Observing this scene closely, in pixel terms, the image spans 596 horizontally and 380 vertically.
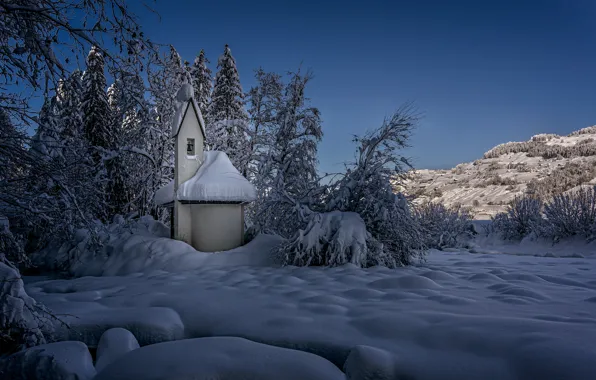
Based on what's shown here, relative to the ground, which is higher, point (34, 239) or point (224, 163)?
point (224, 163)

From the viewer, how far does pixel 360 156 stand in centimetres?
1052

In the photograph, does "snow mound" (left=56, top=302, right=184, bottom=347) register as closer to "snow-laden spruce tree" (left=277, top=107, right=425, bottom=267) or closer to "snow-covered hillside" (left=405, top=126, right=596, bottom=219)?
"snow-laden spruce tree" (left=277, top=107, right=425, bottom=267)

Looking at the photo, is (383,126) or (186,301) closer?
(186,301)

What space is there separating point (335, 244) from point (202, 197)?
4903 mm

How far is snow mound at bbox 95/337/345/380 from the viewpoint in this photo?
326 centimetres

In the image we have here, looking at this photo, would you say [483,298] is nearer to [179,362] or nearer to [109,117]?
[179,362]

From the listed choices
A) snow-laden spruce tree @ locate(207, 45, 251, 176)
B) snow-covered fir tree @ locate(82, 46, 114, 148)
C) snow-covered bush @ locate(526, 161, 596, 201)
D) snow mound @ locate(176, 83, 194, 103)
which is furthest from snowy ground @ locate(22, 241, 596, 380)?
snow-covered bush @ locate(526, 161, 596, 201)

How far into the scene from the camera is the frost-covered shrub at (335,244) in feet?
31.0

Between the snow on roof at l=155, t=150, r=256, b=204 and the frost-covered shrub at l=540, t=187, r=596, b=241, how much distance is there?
11.6 m

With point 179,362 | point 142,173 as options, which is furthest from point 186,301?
point 142,173

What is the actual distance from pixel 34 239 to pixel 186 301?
12181 millimetres

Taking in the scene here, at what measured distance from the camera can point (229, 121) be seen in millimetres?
18250

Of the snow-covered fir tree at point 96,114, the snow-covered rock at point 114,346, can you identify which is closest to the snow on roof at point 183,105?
the snow-covered rock at point 114,346

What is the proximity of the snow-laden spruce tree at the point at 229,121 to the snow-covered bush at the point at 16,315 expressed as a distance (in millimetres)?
14049
